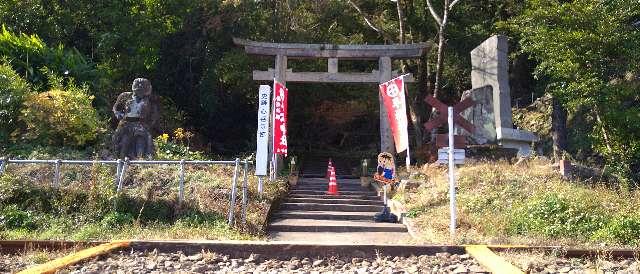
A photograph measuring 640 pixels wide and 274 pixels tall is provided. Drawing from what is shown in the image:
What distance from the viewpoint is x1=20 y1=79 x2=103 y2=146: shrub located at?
13203 mm

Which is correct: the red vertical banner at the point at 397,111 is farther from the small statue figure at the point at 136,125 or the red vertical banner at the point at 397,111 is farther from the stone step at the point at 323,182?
the small statue figure at the point at 136,125

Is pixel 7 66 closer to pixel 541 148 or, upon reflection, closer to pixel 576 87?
pixel 576 87

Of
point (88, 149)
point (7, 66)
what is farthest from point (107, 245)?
point (7, 66)

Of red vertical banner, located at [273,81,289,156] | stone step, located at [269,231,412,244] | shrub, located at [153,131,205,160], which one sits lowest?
stone step, located at [269,231,412,244]

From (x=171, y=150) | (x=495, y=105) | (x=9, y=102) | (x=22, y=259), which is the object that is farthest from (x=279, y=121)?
(x=22, y=259)

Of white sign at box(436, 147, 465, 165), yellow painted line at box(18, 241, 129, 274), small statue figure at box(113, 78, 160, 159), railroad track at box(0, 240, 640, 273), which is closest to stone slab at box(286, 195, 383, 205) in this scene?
small statue figure at box(113, 78, 160, 159)

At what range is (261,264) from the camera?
5.33 m

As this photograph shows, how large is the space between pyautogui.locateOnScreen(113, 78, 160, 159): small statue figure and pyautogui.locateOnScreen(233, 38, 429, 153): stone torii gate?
4618 millimetres

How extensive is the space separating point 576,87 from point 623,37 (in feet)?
5.42

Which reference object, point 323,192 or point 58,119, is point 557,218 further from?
point 58,119

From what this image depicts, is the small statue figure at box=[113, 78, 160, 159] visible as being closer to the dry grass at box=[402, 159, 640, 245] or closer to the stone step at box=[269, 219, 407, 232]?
the stone step at box=[269, 219, 407, 232]

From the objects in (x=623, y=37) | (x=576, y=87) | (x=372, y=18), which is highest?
(x=372, y=18)

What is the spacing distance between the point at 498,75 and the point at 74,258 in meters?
12.9

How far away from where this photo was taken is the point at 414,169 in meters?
14.6
